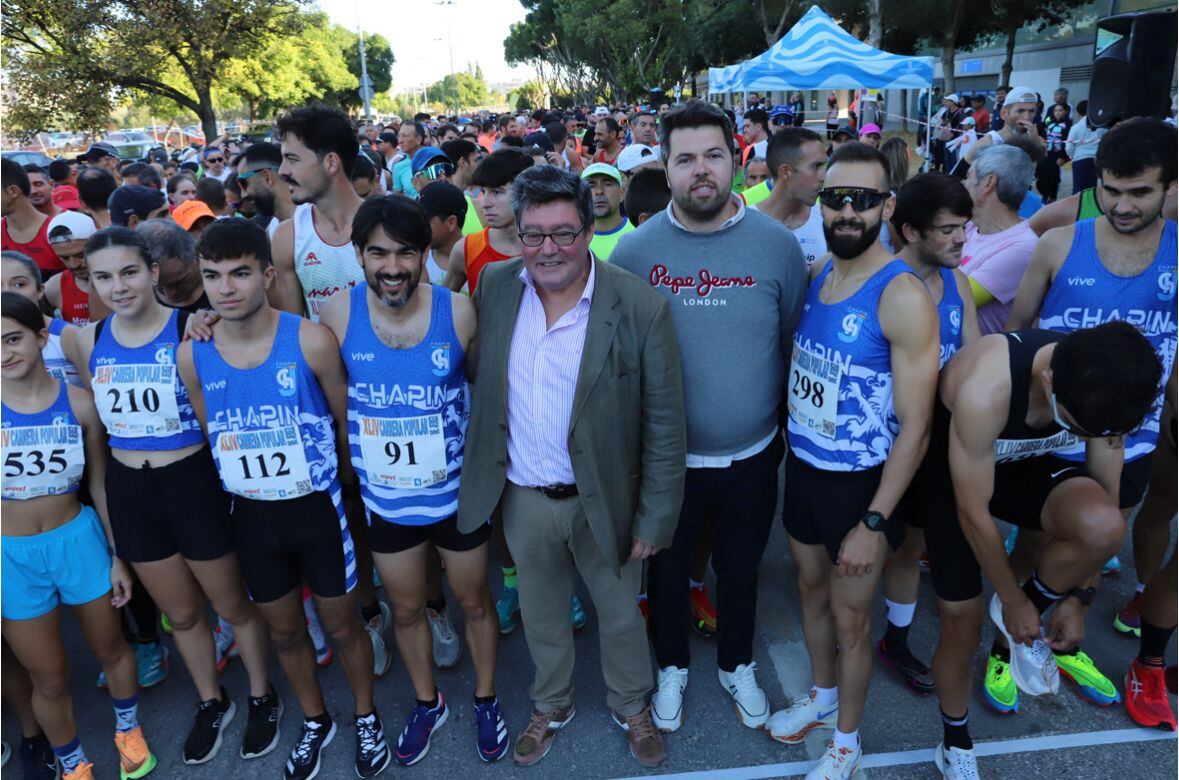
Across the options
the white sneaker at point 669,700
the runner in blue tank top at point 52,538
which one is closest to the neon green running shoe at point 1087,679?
the white sneaker at point 669,700

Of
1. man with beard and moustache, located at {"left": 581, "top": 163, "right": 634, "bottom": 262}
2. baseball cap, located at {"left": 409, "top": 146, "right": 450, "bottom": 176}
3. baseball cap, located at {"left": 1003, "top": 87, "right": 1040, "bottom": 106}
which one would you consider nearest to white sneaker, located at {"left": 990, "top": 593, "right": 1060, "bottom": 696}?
man with beard and moustache, located at {"left": 581, "top": 163, "right": 634, "bottom": 262}

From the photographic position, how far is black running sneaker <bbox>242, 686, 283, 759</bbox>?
2.96 meters

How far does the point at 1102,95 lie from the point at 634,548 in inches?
175

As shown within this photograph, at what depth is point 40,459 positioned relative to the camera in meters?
2.63

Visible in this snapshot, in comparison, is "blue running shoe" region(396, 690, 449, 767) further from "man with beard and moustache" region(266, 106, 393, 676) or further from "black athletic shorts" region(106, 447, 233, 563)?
"black athletic shorts" region(106, 447, 233, 563)

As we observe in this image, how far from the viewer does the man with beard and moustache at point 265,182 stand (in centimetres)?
476

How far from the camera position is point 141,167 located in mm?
7805

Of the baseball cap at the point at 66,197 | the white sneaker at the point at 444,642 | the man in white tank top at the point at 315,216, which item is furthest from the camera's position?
the baseball cap at the point at 66,197

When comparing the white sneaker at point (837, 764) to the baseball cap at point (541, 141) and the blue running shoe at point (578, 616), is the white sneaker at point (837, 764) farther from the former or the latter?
the baseball cap at point (541, 141)

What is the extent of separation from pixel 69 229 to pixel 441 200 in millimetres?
2079

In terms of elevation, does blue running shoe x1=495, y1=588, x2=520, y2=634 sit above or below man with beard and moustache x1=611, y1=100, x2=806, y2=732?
below

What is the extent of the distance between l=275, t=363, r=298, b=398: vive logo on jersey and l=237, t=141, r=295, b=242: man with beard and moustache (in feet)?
7.98

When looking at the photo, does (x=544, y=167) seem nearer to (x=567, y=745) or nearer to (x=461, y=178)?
(x=567, y=745)

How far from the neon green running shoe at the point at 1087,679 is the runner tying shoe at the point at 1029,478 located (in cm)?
62
